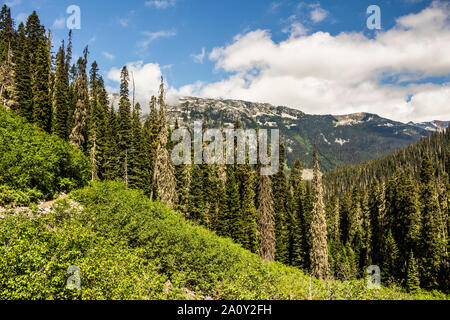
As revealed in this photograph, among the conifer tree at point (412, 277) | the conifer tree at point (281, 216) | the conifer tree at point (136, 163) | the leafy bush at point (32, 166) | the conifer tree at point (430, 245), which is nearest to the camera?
the leafy bush at point (32, 166)

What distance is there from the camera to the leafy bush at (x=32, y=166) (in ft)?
54.6

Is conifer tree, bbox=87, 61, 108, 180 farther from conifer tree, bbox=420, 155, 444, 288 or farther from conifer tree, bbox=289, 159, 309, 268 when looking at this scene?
conifer tree, bbox=420, 155, 444, 288

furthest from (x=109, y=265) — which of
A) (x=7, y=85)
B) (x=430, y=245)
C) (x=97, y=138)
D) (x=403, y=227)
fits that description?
(x=403, y=227)

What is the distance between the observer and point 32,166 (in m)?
18.1

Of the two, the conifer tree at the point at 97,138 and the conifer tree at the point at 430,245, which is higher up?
the conifer tree at the point at 97,138

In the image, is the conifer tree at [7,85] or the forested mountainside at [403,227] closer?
the conifer tree at [7,85]

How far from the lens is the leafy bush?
54.6 ft

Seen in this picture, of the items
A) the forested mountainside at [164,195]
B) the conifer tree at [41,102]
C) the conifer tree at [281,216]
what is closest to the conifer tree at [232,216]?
the forested mountainside at [164,195]

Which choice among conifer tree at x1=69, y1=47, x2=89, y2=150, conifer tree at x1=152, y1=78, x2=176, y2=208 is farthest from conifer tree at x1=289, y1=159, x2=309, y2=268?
conifer tree at x1=69, y1=47, x2=89, y2=150

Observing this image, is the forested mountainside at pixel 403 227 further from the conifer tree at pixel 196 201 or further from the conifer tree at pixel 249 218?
the conifer tree at pixel 196 201
